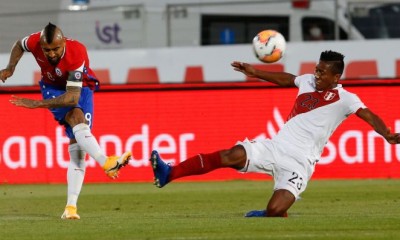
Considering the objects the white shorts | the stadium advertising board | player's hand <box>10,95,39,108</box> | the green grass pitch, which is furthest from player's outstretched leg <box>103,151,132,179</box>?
the stadium advertising board

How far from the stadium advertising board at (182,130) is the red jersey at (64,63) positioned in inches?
267

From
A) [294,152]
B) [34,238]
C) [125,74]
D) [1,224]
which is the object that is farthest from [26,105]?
[125,74]

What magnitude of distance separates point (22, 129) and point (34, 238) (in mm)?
9595

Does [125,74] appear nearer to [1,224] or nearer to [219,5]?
[219,5]

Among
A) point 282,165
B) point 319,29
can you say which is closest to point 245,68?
point 282,165

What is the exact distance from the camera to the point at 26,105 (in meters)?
12.6

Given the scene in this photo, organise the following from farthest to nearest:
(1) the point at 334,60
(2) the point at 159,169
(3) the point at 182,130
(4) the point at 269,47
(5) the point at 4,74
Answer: (3) the point at 182,130 < (4) the point at 269,47 < (5) the point at 4,74 < (1) the point at 334,60 < (2) the point at 159,169

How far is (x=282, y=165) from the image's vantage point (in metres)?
12.8

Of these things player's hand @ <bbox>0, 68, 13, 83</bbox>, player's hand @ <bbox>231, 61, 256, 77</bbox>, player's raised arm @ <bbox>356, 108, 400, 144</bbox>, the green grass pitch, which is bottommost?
the green grass pitch

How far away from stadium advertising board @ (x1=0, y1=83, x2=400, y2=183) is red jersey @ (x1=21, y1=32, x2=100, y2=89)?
6.78 metres

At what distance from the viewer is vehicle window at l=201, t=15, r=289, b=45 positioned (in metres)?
25.1

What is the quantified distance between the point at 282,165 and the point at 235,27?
12839 mm

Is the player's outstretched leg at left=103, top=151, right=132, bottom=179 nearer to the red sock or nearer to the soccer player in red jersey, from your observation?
the soccer player in red jersey

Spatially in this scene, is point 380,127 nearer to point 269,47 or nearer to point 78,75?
point 269,47
